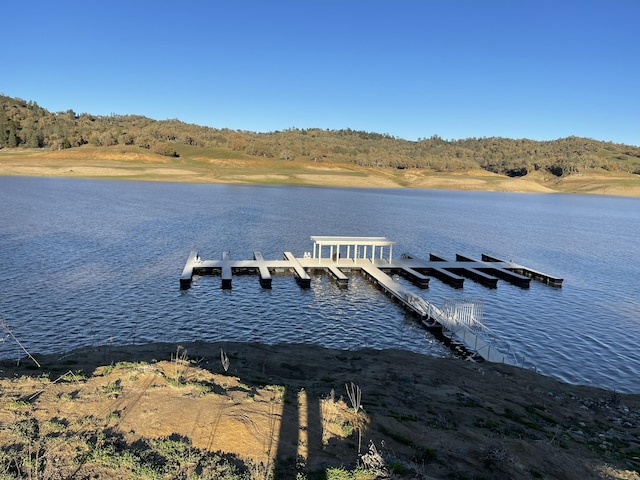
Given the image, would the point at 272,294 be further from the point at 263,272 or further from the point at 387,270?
the point at 387,270

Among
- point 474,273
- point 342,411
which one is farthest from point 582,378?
point 474,273

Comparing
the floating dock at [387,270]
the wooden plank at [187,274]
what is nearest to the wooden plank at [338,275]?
the floating dock at [387,270]

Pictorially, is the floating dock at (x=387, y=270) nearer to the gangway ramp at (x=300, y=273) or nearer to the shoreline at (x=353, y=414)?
the gangway ramp at (x=300, y=273)

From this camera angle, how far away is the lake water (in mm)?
22891

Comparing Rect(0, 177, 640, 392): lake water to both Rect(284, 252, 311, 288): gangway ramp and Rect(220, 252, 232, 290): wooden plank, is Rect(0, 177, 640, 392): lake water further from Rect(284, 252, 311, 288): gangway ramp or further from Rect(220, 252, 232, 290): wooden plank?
Rect(284, 252, 311, 288): gangway ramp

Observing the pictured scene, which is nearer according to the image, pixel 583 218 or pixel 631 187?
pixel 583 218

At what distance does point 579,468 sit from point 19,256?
1679 inches

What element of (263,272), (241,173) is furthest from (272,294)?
(241,173)

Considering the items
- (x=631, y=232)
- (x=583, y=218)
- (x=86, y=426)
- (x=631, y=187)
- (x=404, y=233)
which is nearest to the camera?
(x=86, y=426)

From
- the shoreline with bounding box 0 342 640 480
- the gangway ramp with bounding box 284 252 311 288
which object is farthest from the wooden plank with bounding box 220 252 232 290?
the shoreline with bounding box 0 342 640 480

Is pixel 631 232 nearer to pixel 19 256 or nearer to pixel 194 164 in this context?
pixel 19 256

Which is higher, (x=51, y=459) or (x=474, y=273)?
(x=51, y=459)

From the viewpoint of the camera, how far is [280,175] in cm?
16750

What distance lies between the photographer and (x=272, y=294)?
31688 millimetres
